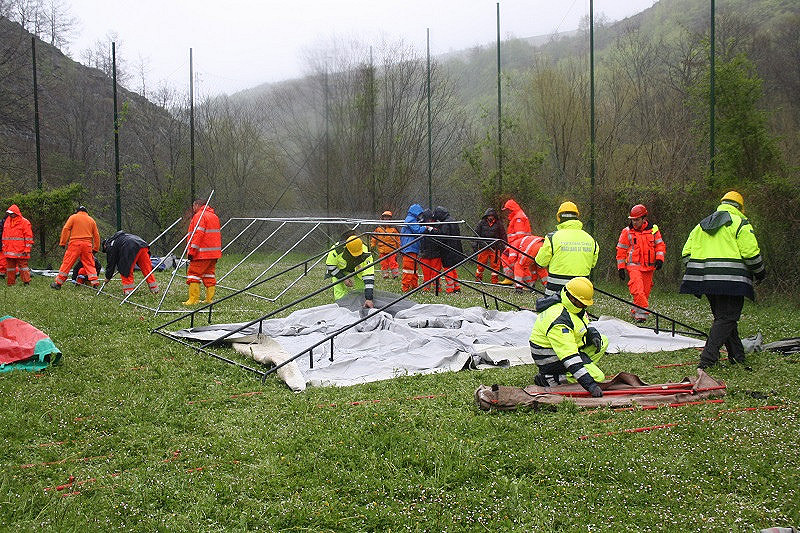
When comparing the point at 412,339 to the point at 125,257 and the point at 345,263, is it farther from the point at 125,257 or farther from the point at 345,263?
the point at 125,257

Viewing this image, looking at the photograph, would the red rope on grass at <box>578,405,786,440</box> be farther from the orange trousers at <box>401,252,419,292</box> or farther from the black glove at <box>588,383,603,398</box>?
the orange trousers at <box>401,252,419,292</box>

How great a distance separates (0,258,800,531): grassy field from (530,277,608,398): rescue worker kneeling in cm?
42

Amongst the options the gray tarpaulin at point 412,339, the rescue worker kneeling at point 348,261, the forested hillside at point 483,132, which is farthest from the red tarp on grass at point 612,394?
the forested hillside at point 483,132

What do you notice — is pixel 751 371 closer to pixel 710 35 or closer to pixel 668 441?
pixel 668 441

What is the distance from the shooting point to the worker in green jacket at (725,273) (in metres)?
6.91

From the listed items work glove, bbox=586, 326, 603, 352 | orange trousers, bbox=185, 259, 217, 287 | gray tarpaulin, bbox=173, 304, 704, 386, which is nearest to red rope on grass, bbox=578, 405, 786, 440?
work glove, bbox=586, 326, 603, 352

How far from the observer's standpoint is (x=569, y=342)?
5.82 metres

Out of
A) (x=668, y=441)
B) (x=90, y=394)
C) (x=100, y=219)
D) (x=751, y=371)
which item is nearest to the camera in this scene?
(x=668, y=441)

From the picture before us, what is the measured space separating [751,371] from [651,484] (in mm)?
3233

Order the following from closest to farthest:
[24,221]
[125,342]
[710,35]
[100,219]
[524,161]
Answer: [125,342]
[710,35]
[24,221]
[524,161]
[100,219]

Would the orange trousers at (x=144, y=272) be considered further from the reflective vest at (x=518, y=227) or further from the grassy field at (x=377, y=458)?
the reflective vest at (x=518, y=227)

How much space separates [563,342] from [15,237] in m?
12.8

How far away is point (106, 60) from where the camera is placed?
78.5 ft

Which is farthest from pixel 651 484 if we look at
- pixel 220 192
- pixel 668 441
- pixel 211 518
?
pixel 220 192
